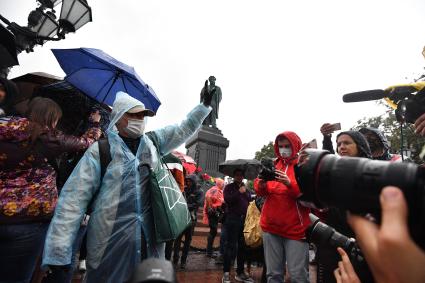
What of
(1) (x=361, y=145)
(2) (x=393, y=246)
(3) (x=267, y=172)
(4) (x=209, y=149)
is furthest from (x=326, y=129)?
(4) (x=209, y=149)

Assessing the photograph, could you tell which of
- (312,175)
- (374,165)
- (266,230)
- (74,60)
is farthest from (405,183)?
(74,60)

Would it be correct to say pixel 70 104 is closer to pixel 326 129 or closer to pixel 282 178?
pixel 282 178

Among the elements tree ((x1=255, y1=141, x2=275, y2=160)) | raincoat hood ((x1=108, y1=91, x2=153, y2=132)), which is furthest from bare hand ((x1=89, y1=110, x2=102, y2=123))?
tree ((x1=255, y1=141, x2=275, y2=160))

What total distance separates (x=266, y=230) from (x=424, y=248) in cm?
254

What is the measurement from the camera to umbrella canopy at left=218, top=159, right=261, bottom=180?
18.4 feet

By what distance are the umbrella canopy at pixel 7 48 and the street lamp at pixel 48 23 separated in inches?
46.6

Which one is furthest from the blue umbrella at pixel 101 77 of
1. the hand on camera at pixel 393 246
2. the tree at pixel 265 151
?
the tree at pixel 265 151

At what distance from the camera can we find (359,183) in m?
0.72

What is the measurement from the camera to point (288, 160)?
3.25 meters

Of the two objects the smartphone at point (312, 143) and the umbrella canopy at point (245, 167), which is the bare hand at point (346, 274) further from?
the umbrella canopy at point (245, 167)

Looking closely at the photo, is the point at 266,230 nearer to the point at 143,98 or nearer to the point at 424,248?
the point at 143,98

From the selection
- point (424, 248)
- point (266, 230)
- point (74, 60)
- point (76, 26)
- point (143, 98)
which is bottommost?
point (266, 230)

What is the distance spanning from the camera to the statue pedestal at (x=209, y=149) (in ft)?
47.5

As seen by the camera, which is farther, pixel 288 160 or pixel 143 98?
pixel 143 98
